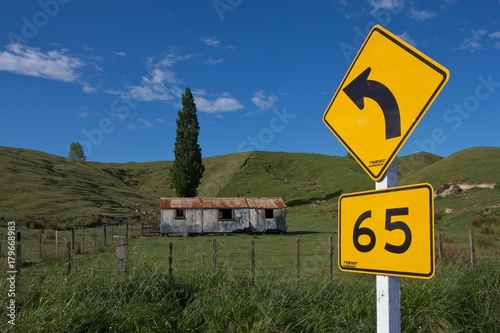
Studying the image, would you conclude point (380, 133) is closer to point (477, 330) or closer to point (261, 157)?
point (477, 330)

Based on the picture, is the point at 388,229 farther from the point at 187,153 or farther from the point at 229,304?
the point at 187,153

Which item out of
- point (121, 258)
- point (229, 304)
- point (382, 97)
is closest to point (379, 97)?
point (382, 97)

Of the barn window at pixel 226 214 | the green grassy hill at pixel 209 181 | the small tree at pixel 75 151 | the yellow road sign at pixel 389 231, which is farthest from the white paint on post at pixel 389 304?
the small tree at pixel 75 151

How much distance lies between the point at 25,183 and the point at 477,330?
6933 cm

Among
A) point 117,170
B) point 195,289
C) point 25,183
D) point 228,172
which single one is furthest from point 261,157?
point 195,289

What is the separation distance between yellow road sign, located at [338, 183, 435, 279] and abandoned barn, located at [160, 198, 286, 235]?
39.0m

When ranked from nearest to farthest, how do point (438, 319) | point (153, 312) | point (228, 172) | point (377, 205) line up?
1. point (377, 205)
2. point (153, 312)
3. point (438, 319)
4. point (228, 172)

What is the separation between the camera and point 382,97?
275 centimetres

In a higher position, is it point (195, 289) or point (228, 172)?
point (228, 172)

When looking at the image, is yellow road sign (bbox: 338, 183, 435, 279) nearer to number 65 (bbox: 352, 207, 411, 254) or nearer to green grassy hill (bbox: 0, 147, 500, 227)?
number 65 (bbox: 352, 207, 411, 254)

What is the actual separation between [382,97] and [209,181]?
4020 inches

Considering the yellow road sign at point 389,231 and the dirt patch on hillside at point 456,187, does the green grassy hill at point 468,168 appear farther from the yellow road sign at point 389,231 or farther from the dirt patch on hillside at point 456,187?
the yellow road sign at point 389,231

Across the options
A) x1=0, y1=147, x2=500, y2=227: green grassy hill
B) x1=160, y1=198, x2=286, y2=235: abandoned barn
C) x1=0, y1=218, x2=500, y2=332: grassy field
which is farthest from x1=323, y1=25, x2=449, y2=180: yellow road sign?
x1=0, y1=147, x2=500, y2=227: green grassy hill

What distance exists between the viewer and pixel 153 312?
5020 mm
